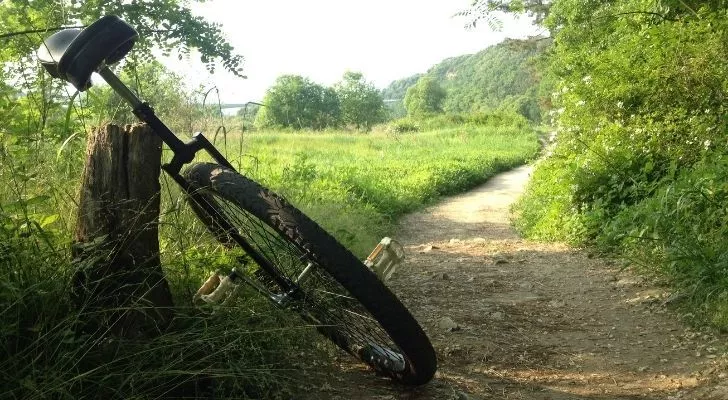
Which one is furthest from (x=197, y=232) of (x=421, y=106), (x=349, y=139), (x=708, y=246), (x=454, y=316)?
(x=421, y=106)

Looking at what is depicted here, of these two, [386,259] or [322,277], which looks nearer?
[322,277]

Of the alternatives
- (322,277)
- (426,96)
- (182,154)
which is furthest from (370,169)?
(426,96)

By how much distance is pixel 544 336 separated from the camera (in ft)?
13.9

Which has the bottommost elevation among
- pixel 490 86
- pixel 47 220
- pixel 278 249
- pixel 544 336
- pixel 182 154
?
pixel 544 336

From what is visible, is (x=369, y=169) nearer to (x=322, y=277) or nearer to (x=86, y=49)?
(x=322, y=277)

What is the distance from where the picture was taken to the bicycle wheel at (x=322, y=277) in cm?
250

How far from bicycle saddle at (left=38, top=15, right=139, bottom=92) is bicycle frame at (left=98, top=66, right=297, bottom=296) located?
0.31 feet

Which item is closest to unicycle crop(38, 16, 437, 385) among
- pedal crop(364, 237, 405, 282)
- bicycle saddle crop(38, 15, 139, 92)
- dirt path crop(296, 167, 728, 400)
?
bicycle saddle crop(38, 15, 139, 92)

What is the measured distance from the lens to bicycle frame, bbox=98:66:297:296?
289 centimetres

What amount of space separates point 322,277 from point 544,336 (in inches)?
76.5

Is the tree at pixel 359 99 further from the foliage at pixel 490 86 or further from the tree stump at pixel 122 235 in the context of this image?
the tree stump at pixel 122 235

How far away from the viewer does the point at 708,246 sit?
189 inches

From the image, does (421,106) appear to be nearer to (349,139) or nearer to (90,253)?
(349,139)

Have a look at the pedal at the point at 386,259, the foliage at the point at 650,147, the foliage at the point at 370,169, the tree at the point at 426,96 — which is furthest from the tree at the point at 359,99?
the pedal at the point at 386,259
